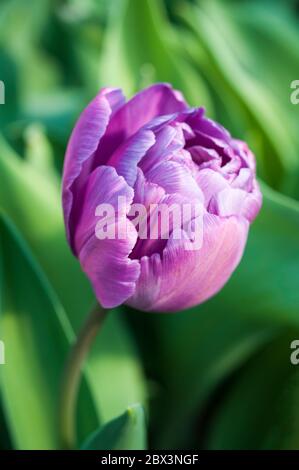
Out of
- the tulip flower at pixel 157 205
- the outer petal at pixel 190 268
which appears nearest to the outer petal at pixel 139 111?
the tulip flower at pixel 157 205

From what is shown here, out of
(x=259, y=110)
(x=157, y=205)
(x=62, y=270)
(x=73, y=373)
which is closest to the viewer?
(x=157, y=205)

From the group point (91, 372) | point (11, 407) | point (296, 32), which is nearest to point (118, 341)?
point (91, 372)

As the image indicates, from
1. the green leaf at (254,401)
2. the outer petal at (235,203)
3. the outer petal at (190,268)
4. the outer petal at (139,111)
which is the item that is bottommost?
the green leaf at (254,401)

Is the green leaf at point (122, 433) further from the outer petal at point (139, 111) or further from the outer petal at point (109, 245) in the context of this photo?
the outer petal at point (139, 111)

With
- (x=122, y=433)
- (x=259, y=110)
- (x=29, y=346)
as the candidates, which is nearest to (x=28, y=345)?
(x=29, y=346)

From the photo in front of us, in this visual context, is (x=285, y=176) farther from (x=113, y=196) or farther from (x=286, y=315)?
(x=113, y=196)

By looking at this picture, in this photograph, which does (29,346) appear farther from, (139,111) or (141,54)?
(141,54)
